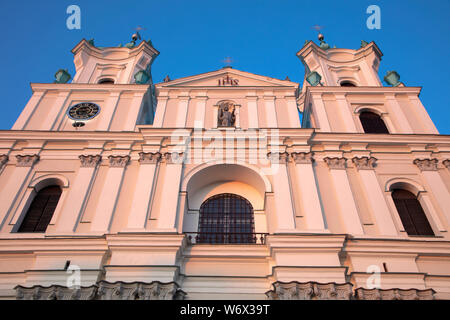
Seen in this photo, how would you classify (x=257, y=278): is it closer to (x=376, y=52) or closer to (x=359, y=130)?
(x=359, y=130)

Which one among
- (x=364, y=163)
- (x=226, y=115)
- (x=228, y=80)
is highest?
(x=228, y=80)

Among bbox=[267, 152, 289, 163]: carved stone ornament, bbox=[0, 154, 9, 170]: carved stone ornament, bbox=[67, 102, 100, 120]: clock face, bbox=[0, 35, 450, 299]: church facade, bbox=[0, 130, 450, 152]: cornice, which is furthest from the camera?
bbox=[67, 102, 100, 120]: clock face

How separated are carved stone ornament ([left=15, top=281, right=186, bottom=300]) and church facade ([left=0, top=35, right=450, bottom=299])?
34mm

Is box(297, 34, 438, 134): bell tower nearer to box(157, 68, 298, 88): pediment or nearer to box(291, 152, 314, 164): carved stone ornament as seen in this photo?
box(157, 68, 298, 88): pediment

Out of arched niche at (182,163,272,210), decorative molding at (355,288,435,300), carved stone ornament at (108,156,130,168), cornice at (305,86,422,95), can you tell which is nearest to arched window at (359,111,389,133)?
cornice at (305,86,422,95)

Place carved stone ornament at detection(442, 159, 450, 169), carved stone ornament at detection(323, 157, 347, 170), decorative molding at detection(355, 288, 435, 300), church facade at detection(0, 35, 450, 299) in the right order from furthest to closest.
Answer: carved stone ornament at detection(442, 159, 450, 169) → carved stone ornament at detection(323, 157, 347, 170) → church facade at detection(0, 35, 450, 299) → decorative molding at detection(355, 288, 435, 300)

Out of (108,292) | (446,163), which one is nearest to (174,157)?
(108,292)

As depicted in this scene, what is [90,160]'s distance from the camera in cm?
1772

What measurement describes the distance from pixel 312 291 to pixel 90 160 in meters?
10.9

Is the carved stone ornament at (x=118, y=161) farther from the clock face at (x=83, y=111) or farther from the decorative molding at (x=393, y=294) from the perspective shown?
the decorative molding at (x=393, y=294)

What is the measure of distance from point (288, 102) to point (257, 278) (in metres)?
10.6

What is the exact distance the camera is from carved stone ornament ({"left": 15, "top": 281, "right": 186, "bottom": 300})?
12.2 meters

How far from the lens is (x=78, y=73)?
83.4 ft

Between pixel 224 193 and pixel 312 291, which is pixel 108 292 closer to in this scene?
Answer: pixel 312 291
